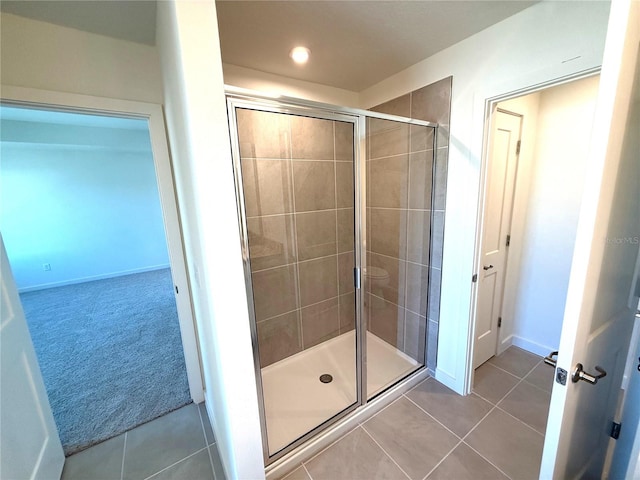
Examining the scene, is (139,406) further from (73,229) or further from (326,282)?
(73,229)

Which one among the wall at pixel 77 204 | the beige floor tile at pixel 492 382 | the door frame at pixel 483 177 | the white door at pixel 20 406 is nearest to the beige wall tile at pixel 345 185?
the door frame at pixel 483 177

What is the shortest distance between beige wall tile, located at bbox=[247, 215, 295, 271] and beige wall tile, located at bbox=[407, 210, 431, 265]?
3.26 feet

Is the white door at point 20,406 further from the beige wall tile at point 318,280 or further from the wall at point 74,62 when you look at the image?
the beige wall tile at point 318,280

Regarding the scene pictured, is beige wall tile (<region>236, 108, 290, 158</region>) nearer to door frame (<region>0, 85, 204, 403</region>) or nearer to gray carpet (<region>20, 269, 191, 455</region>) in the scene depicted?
door frame (<region>0, 85, 204, 403</region>)

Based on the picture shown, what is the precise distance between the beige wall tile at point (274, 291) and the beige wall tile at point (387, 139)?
47.3 inches

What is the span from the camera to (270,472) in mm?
1359

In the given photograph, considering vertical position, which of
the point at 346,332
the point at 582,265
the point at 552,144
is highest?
the point at 552,144

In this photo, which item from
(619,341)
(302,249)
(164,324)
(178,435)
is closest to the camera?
(619,341)

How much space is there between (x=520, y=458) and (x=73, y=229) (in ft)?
21.4

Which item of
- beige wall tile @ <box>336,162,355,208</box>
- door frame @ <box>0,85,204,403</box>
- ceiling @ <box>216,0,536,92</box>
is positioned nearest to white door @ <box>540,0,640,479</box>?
ceiling @ <box>216,0,536,92</box>

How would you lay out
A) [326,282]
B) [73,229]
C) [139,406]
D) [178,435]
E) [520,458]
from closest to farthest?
1. [520,458]
2. [178,435]
3. [139,406]
4. [326,282]
5. [73,229]

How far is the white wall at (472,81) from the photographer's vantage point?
3.92ft

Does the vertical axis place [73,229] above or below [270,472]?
above

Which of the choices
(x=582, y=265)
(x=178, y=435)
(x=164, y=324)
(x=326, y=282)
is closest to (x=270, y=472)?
(x=178, y=435)
